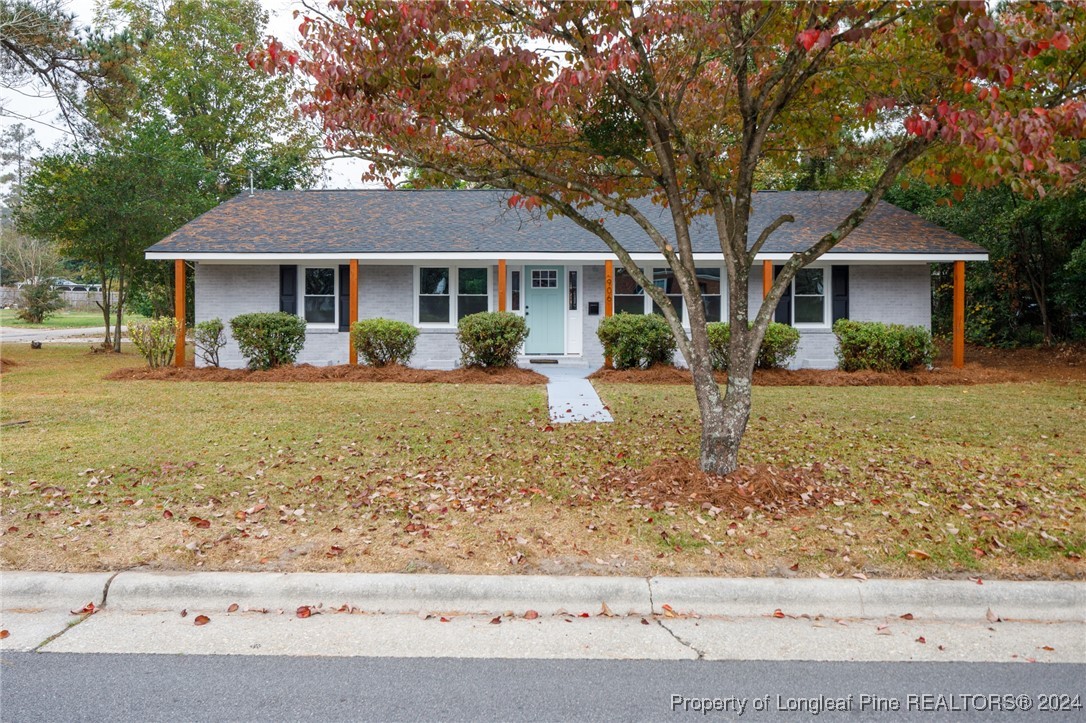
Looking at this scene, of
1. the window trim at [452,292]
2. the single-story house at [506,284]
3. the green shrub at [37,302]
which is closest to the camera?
the single-story house at [506,284]

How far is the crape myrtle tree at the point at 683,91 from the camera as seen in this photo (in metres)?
5.59

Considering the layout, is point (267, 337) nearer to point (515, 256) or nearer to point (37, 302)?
point (515, 256)

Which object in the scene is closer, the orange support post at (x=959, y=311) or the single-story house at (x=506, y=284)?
the orange support post at (x=959, y=311)

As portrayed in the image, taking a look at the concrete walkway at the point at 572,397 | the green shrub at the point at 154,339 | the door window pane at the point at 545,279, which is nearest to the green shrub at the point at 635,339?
the concrete walkway at the point at 572,397

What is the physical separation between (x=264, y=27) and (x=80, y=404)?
3031 centimetres

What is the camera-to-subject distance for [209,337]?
16625 mm

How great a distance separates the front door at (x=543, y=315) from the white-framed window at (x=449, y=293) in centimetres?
101

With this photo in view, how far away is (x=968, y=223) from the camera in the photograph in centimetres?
2048

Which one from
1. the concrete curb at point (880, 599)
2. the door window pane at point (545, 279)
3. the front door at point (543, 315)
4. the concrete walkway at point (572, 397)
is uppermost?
the door window pane at point (545, 279)

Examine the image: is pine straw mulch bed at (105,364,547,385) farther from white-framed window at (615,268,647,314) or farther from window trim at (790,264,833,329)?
window trim at (790,264,833,329)

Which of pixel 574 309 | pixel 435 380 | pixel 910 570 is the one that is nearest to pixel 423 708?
pixel 910 570

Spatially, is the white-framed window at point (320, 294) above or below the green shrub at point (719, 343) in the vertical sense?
above

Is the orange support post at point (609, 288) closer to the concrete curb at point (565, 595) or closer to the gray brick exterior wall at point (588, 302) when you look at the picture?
the gray brick exterior wall at point (588, 302)

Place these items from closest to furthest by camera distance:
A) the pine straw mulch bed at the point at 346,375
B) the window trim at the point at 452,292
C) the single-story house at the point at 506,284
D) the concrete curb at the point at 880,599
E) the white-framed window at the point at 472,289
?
the concrete curb at the point at 880,599
the pine straw mulch bed at the point at 346,375
the single-story house at the point at 506,284
the window trim at the point at 452,292
the white-framed window at the point at 472,289
